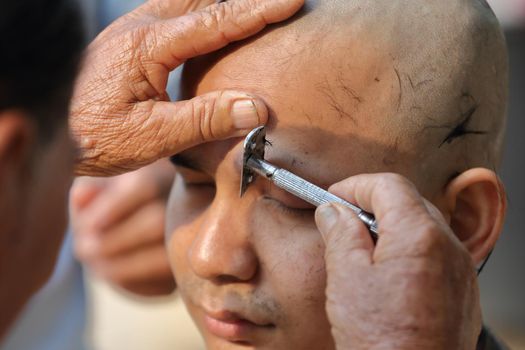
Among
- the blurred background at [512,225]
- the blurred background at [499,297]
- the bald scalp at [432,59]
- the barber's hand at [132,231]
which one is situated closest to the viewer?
the bald scalp at [432,59]

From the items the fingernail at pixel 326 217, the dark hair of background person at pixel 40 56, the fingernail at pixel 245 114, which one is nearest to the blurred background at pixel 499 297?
the fingernail at pixel 245 114

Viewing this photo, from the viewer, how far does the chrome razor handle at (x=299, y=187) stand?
1432mm

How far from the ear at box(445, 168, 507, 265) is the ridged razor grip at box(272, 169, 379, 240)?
1.17 feet

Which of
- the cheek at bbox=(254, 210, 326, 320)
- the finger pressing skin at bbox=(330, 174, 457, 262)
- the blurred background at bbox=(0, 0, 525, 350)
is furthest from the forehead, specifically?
the blurred background at bbox=(0, 0, 525, 350)

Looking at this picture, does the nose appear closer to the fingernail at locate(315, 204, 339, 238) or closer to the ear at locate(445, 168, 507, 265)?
the fingernail at locate(315, 204, 339, 238)

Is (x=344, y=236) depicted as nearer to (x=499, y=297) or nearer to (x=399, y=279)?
(x=399, y=279)

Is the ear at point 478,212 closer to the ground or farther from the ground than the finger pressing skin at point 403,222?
closer to the ground

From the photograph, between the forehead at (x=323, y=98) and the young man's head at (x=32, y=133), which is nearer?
the young man's head at (x=32, y=133)

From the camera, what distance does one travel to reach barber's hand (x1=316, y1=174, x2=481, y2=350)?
1.29 meters

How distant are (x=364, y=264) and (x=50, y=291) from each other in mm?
1795

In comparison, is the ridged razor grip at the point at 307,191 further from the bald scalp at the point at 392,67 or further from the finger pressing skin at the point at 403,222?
the bald scalp at the point at 392,67

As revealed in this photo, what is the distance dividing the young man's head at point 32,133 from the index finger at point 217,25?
0.49 meters

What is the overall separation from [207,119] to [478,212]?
62cm

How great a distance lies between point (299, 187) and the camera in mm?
1505
